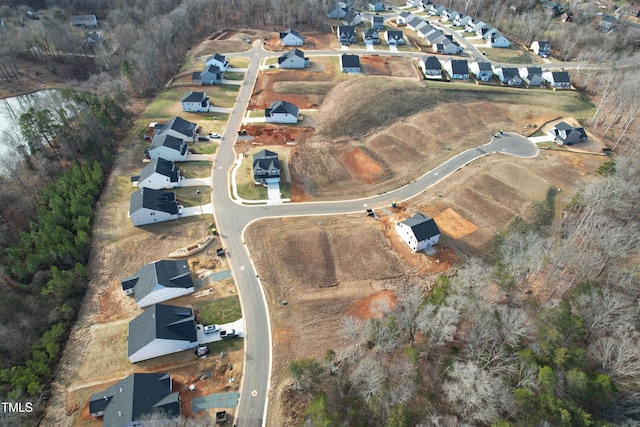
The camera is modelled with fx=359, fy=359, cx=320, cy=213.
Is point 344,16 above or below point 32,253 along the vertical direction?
above

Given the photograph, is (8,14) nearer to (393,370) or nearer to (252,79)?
(252,79)

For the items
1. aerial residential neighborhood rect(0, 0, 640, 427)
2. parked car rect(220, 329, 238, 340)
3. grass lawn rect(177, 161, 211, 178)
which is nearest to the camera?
aerial residential neighborhood rect(0, 0, 640, 427)

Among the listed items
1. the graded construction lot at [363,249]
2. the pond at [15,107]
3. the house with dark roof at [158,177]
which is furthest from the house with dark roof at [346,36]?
the pond at [15,107]

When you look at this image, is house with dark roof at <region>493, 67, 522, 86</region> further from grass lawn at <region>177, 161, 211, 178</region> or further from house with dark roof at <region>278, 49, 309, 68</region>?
grass lawn at <region>177, 161, 211, 178</region>

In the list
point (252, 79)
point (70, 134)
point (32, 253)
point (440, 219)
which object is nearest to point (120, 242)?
point (32, 253)

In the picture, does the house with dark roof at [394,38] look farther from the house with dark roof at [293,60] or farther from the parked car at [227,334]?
the parked car at [227,334]

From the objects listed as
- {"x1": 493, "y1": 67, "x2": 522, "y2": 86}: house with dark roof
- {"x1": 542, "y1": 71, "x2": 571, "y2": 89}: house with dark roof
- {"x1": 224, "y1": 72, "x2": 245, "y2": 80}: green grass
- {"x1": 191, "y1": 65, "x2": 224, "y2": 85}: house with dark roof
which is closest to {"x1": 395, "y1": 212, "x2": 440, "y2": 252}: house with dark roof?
{"x1": 191, "y1": 65, "x2": 224, "y2": 85}: house with dark roof
